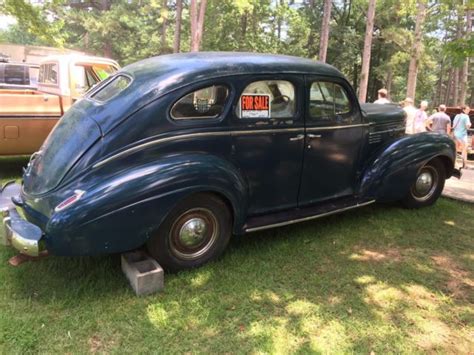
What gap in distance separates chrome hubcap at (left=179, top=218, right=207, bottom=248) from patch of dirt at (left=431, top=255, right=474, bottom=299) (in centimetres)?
218

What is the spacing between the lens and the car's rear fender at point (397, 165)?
15.9ft

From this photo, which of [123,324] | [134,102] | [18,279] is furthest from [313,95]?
[18,279]

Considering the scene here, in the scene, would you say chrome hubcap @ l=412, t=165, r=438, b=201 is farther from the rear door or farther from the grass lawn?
the rear door

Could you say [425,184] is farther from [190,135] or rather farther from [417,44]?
[417,44]

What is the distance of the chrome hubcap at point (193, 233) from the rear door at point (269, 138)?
0.48 metres

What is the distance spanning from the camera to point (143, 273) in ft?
10.8

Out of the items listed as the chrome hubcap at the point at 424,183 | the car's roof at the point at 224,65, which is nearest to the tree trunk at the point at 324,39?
the chrome hubcap at the point at 424,183

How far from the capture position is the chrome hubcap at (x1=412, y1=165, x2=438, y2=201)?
5.41 meters

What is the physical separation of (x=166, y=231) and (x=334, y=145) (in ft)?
6.78

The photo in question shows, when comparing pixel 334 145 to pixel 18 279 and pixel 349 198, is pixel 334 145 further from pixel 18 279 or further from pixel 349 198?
pixel 18 279

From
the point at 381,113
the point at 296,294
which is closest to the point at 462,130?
the point at 381,113

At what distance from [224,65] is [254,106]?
456 mm

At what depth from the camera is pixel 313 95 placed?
14.0 ft

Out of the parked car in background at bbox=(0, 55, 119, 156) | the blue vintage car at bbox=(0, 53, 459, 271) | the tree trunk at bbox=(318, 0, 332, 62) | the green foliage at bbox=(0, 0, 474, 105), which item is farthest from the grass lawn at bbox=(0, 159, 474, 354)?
the green foliage at bbox=(0, 0, 474, 105)
